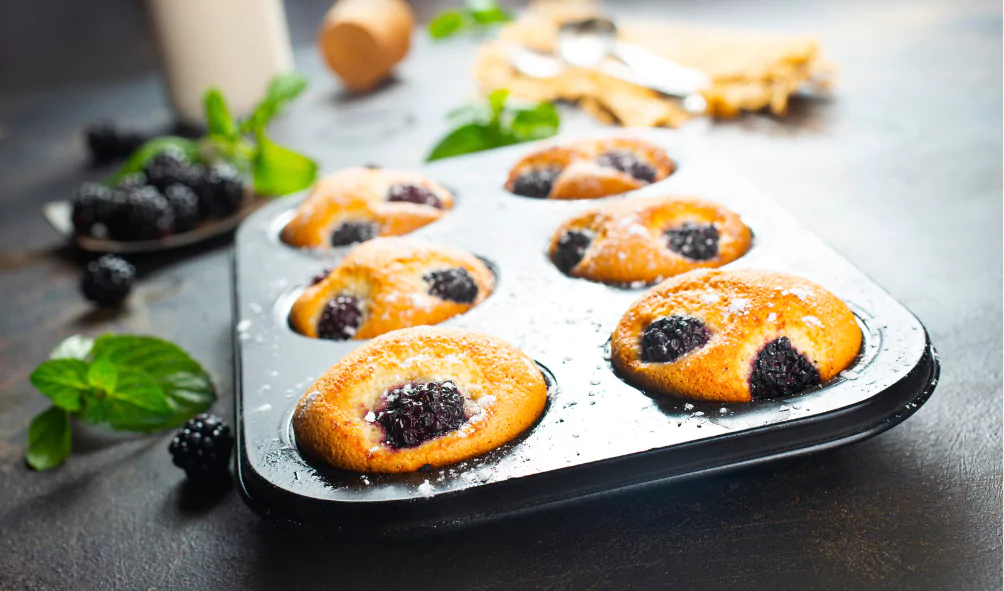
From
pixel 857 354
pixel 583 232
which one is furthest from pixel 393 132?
pixel 857 354

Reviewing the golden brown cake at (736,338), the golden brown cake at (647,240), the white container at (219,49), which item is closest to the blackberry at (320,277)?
the golden brown cake at (647,240)

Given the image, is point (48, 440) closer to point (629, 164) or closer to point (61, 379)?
point (61, 379)

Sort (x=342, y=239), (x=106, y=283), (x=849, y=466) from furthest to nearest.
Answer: (x=106, y=283) < (x=342, y=239) < (x=849, y=466)

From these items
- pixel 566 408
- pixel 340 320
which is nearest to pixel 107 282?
pixel 340 320

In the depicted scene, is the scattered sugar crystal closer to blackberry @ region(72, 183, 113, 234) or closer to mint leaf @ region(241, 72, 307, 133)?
mint leaf @ region(241, 72, 307, 133)

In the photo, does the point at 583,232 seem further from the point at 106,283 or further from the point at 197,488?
the point at 106,283

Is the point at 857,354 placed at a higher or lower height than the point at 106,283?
higher
